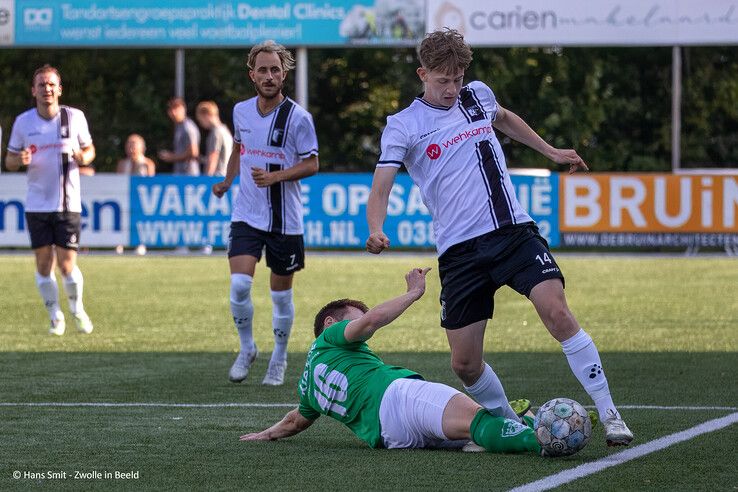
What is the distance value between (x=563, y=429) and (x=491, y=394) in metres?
0.78

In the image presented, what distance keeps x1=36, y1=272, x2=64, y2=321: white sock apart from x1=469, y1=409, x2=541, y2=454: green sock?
7.59 meters

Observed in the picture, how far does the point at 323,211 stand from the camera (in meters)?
23.1

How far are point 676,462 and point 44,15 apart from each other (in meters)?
24.6

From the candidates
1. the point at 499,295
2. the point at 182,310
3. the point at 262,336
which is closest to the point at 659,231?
the point at 499,295

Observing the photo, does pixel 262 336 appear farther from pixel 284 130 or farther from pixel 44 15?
pixel 44 15

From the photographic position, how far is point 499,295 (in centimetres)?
1734

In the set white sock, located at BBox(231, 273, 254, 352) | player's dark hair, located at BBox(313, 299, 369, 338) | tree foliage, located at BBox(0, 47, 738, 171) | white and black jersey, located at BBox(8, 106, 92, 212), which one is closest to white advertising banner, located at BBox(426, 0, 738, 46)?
tree foliage, located at BBox(0, 47, 738, 171)

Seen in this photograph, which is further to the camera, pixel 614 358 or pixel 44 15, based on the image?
pixel 44 15

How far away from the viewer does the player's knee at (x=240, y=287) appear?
9.90 metres

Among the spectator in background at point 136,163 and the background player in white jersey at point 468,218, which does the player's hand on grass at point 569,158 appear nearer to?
the background player in white jersey at point 468,218

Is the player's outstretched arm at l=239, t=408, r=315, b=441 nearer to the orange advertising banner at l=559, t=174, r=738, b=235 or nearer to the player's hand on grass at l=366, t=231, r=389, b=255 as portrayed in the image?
the player's hand on grass at l=366, t=231, r=389, b=255

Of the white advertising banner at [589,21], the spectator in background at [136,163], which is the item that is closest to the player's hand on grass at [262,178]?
the spectator in background at [136,163]

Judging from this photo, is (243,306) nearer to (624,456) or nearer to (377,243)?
(377,243)

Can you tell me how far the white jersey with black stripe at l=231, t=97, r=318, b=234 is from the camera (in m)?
9.96
